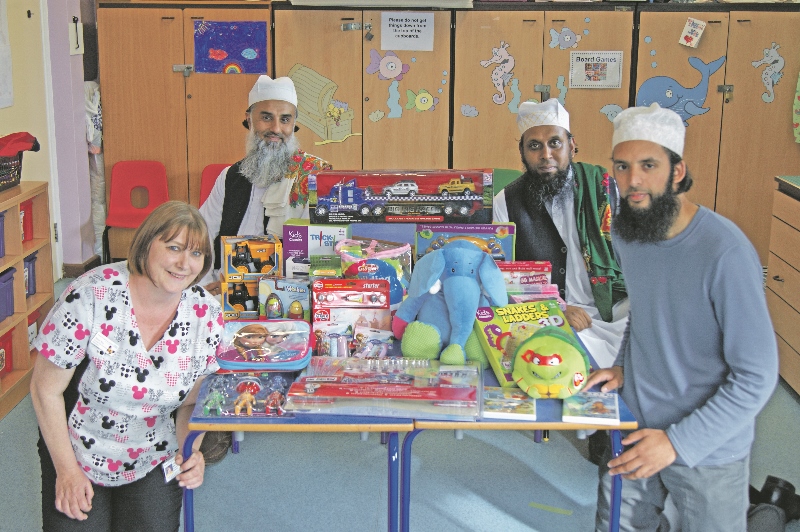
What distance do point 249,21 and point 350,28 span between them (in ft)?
2.26

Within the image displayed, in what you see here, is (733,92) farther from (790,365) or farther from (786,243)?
(790,365)

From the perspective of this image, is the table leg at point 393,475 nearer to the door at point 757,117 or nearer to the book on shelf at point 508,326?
the book on shelf at point 508,326

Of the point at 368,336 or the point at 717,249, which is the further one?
the point at 368,336

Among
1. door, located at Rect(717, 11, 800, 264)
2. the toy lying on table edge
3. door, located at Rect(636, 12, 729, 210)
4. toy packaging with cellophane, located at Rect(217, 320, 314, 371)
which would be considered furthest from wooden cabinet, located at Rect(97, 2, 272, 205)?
the toy lying on table edge

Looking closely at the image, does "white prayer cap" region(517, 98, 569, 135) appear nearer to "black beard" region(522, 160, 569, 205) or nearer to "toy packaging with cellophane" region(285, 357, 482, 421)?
"black beard" region(522, 160, 569, 205)

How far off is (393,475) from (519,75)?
171 inches

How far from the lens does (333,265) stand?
2.99 meters

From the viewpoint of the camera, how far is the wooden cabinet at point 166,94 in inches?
243

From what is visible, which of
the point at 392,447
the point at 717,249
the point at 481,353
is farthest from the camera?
the point at 481,353

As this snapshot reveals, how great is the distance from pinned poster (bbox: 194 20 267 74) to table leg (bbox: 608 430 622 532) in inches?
178

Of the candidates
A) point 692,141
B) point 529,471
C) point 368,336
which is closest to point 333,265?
point 368,336

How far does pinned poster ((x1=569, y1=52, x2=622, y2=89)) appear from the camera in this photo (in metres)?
6.16

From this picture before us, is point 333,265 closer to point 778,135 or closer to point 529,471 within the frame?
point 529,471

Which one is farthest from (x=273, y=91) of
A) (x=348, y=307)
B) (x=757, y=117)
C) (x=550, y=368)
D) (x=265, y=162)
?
(x=757, y=117)
